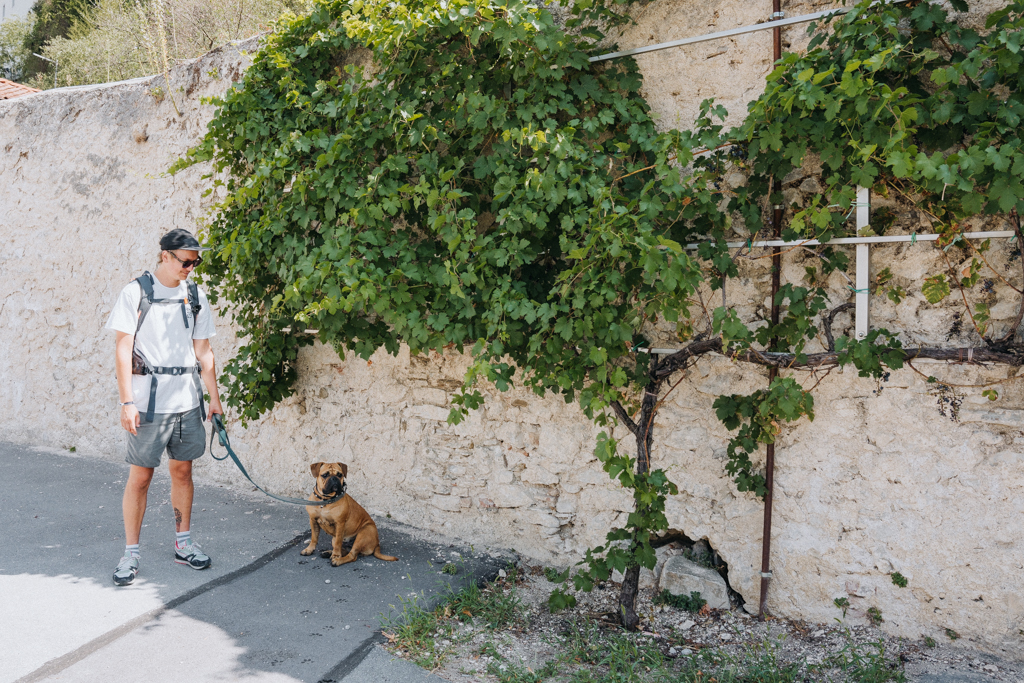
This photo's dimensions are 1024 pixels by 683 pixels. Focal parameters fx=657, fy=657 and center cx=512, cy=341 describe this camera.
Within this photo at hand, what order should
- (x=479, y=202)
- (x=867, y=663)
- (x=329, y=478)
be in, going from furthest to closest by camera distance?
1. (x=329, y=478)
2. (x=479, y=202)
3. (x=867, y=663)

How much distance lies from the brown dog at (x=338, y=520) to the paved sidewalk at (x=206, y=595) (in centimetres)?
7

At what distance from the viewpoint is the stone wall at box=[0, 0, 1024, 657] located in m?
2.55

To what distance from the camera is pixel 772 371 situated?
9.23 ft

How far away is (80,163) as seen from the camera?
17.5 feet

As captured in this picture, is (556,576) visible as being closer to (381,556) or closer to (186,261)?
(381,556)

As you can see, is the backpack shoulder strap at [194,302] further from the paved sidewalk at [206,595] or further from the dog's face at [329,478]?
the paved sidewalk at [206,595]

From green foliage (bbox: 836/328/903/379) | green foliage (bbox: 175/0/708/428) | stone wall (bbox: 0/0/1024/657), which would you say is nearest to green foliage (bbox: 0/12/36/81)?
stone wall (bbox: 0/0/1024/657)

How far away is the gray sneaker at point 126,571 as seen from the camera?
3051 millimetres

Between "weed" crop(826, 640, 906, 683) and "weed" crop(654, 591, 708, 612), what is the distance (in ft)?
1.89

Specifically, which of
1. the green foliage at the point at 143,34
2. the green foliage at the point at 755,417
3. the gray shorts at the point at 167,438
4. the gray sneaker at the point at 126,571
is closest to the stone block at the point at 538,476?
the green foliage at the point at 755,417

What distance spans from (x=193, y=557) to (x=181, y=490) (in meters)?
0.35

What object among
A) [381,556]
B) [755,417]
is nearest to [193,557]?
[381,556]

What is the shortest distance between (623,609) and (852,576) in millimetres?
969

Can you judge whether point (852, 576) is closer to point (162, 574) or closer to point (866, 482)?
point (866, 482)
